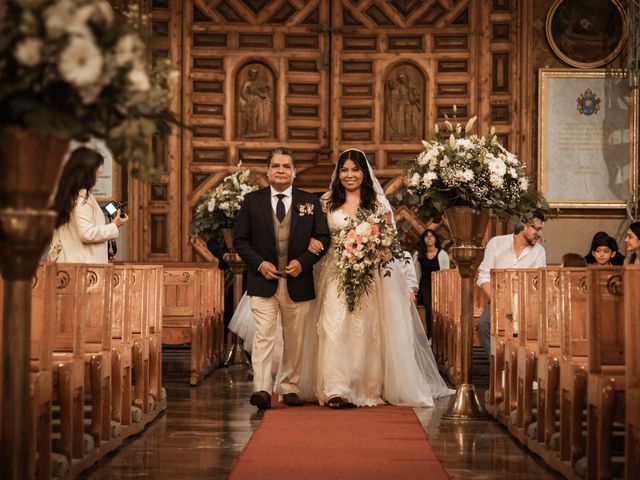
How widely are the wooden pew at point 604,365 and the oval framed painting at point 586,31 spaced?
11.6m

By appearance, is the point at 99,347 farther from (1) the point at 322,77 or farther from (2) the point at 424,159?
(1) the point at 322,77

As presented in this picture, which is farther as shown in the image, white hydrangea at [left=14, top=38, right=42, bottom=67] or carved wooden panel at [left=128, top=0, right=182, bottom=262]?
carved wooden panel at [left=128, top=0, right=182, bottom=262]

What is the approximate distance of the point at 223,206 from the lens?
1216 cm

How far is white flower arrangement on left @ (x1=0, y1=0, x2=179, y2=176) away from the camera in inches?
121

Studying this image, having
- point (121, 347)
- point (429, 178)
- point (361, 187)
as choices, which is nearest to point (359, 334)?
point (361, 187)

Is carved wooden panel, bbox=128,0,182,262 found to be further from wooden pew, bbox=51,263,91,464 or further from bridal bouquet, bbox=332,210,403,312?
wooden pew, bbox=51,263,91,464

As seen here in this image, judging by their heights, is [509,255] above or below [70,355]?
above

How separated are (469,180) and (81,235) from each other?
2895 mm

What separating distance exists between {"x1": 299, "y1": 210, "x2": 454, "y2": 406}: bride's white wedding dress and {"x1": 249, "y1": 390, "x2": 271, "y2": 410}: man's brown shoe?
1.55 feet

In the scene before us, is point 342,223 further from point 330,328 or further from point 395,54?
point 395,54

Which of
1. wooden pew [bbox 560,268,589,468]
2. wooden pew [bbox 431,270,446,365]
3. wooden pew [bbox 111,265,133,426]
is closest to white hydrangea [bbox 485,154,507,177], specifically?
wooden pew [bbox 560,268,589,468]

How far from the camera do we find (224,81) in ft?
54.6

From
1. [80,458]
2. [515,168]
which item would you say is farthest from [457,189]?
[80,458]

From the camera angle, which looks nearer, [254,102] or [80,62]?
[80,62]
